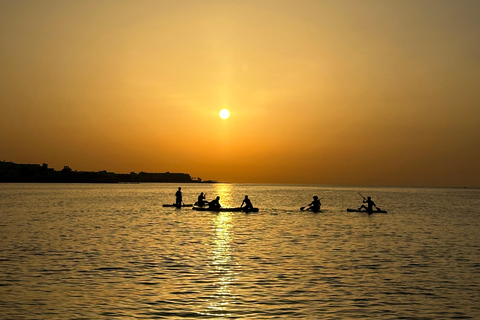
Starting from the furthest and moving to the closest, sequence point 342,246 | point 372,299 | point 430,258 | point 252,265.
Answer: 1. point 342,246
2. point 430,258
3. point 252,265
4. point 372,299

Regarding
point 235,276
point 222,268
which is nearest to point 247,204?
point 222,268

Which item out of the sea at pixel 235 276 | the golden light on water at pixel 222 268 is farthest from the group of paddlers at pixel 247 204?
the sea at pixel 235 276

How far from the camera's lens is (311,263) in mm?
25547

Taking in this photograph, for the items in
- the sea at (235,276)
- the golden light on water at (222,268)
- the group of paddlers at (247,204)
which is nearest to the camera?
the sea at (235,276)

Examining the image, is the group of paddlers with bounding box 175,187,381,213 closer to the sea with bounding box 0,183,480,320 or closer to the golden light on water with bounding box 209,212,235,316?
the golden light on water with bounding box 209,212,235,316

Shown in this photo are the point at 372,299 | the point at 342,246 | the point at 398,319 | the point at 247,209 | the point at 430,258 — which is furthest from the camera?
the point at 247,209

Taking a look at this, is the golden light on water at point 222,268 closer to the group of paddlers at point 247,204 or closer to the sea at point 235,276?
the sea at point 235,276

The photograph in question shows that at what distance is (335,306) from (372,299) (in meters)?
1.92

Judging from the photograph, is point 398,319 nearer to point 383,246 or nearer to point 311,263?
point 311,263

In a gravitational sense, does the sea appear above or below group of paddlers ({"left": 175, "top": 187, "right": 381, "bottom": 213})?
below

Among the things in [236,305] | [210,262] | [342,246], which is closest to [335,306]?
[236,305]

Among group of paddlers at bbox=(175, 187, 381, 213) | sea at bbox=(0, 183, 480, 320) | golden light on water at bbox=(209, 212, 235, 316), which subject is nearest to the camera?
sea at bbox=(0, 183, 480, 320)

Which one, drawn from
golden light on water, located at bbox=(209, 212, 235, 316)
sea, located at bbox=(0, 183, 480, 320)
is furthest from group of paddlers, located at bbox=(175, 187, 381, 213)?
sea, located at bbox=(0, 183, 480, 320)

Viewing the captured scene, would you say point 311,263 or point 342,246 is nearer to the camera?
point 311,263
